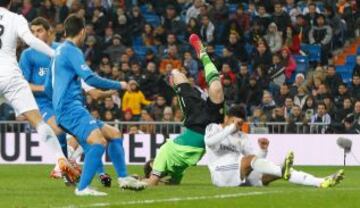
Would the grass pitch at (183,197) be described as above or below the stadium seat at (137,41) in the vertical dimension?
below

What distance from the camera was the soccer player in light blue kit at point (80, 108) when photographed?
13.9 m

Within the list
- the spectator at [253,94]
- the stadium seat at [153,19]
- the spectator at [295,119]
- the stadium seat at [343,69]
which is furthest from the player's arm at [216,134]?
the stadium seat at [153,19]

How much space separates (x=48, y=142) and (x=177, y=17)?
1851cm

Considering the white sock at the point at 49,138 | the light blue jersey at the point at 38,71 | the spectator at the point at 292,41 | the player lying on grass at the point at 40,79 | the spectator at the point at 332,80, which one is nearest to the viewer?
the white sock at the point at 49,138

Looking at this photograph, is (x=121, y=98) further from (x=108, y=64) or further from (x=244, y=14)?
(x=244, y=14)

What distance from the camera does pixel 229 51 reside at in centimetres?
3030

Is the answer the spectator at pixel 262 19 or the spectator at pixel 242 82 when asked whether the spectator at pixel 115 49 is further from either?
the spectator at pixel 242 82

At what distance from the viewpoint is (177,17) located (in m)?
32.9

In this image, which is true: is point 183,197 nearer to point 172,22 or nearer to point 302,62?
point 302,62

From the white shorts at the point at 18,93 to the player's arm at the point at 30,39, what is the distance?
57cm

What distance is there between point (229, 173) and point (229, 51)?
47.1ft

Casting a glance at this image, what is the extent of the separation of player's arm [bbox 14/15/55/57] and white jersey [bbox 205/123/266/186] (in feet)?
8.99

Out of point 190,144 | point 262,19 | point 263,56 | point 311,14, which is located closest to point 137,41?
point 262,19

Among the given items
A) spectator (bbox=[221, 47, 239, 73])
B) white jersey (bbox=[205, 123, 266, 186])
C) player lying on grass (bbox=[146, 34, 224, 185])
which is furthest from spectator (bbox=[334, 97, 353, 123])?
white jersey (bbox=[205, 123, 266, 186])
